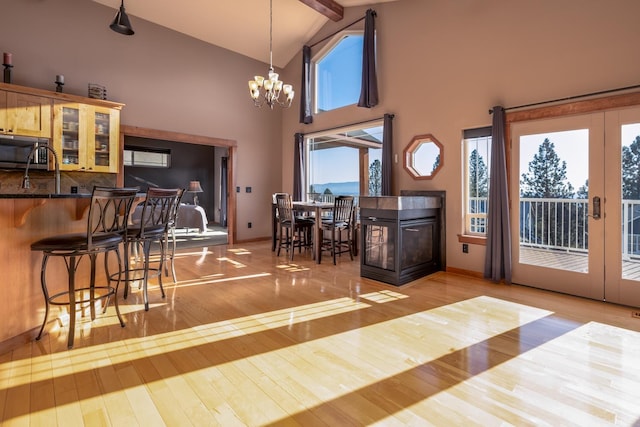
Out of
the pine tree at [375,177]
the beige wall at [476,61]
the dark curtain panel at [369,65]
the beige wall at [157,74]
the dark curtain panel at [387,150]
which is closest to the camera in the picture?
the beige wall at [476,61]

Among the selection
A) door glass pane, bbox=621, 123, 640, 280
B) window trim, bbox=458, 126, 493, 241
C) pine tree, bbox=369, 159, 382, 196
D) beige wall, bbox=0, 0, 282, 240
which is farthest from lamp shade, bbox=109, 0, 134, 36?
door glass pane, bbox=621, 123, 640, 280

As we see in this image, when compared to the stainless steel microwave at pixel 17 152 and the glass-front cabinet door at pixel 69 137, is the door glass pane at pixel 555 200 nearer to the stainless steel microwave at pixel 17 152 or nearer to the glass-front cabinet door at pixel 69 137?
the glass-front cabinet door at pixel 69 137

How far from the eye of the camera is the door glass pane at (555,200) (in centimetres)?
349

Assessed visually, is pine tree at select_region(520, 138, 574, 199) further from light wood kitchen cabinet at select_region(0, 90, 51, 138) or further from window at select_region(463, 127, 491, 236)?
light wood kitchen cabinet at select_region(0, 90, 51, 138)

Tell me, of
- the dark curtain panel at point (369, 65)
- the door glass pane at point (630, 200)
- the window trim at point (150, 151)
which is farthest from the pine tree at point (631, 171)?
the window trim at point (150, 151)

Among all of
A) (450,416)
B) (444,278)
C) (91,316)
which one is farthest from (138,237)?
(444,278)

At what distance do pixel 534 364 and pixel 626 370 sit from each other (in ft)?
1.71

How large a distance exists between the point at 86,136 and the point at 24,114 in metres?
0.69

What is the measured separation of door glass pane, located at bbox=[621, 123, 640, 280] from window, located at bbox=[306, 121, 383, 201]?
10.2ft

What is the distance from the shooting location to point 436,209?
455 centimetres

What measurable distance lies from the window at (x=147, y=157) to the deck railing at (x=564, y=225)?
9.77 m

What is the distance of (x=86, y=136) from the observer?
4723mm

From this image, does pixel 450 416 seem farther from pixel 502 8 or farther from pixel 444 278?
pixel 502 8

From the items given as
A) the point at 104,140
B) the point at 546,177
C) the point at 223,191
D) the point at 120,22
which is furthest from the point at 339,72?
the point at 223,191
